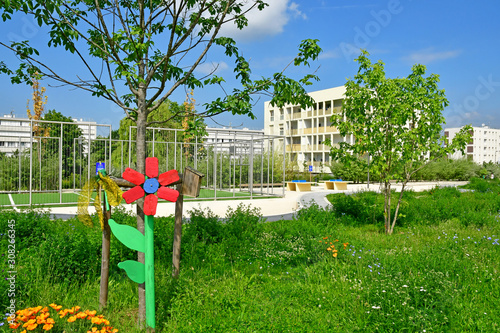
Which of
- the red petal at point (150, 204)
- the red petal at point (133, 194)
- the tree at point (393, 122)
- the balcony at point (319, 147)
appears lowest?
the red petal at point (150, 204)

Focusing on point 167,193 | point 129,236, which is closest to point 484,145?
point 167,193

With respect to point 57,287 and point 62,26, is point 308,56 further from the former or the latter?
point 57,287

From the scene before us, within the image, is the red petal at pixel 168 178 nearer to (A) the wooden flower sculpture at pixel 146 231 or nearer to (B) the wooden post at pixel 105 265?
(A) the wooden flower sculpture at pixel 146 231

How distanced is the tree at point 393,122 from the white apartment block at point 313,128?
3463 cm

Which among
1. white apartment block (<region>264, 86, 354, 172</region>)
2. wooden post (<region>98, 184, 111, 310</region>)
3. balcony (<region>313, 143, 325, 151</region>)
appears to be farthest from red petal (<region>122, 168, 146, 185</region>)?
balcony (<region>313, 143, 325, 151</region>)

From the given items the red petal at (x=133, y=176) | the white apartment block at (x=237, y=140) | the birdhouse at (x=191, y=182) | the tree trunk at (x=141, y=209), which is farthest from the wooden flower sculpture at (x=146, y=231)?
the white apartment block at (x=237, y=140)

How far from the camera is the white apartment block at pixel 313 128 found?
4534 centimetres

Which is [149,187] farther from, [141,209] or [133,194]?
[141,209]

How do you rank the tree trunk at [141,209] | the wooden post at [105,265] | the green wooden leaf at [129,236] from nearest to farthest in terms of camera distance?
the green wooden leaf at [129,236] → the tree trunk at [141,209] → the wooden post at [105,265]

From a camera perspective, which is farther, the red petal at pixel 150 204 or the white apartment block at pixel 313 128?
the white apartment block at pixel 313 128

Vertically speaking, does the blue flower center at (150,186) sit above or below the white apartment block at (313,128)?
below

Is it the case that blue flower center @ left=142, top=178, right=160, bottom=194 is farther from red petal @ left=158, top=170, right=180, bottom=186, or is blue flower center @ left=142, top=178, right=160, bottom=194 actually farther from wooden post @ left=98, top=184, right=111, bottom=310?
wooden post @ left=98, top=184, right=111, bottom=310

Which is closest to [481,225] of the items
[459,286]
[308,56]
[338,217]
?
[338,217]

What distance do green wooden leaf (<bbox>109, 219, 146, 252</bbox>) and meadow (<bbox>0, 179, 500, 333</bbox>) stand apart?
2.38 feet
